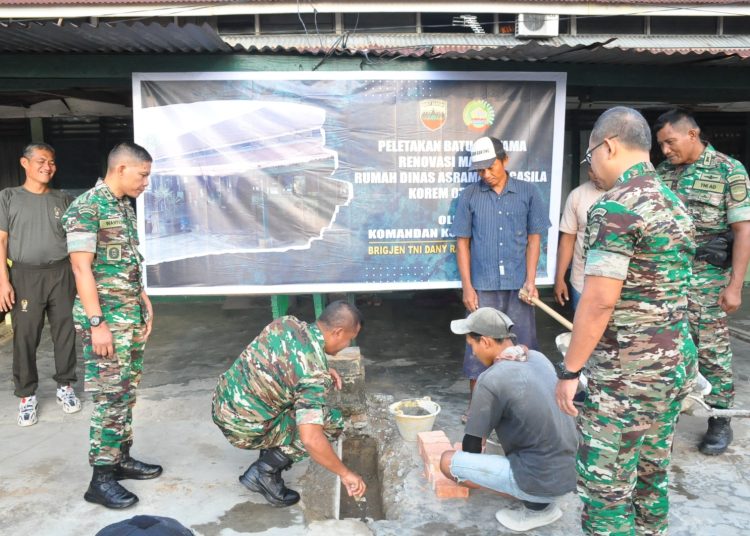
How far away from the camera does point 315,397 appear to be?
275 cm

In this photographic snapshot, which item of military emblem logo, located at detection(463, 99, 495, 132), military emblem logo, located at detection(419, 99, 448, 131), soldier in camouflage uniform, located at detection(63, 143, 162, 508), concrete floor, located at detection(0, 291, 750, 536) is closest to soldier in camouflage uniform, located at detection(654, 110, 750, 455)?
concrete floor, located at detection(0, 291, 750, 536)

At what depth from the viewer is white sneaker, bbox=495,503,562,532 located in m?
2.91

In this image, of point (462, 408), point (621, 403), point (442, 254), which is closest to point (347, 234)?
point (442, 254)

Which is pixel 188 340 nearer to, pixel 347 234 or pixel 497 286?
pixel 347 234

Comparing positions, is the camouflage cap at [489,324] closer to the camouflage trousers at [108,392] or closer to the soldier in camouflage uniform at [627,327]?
the soldier in camouflage uniform at [627,327]

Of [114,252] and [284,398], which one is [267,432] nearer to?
[284,398]

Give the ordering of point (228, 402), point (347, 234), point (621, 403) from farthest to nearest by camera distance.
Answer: point (347, 234), point (228, 402), point (621, 403)

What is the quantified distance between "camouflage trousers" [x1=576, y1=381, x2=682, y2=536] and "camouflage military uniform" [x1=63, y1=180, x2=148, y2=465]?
7.27 feet

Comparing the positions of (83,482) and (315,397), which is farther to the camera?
(83,482)

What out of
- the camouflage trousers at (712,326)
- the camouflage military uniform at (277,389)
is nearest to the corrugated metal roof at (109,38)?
the camouflage military uniform at (277,389)

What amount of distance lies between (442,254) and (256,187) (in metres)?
1.40

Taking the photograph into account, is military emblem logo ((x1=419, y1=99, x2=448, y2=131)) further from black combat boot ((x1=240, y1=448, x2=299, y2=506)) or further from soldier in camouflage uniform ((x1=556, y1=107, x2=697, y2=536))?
black combat boot ((x1=240, y1=448, x2=299, y2=506))

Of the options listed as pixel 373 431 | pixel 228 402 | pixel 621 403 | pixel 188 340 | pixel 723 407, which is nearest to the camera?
pixel 621 403

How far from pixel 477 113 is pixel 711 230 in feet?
5.57
